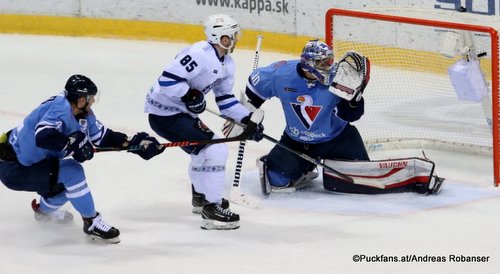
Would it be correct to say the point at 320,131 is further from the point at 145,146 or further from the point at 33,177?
the point at 33,177

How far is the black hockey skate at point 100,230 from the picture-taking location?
4.86m

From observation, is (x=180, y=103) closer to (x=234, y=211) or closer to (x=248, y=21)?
(x=234, y=211)

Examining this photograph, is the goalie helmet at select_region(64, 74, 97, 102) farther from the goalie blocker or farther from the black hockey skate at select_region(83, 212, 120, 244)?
the goalie blocker

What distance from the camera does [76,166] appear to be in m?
4.84

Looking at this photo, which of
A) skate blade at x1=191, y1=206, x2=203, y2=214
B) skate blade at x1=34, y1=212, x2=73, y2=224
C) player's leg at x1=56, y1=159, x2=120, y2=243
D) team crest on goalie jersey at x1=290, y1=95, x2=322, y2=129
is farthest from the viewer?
team crest on goalie jersey at x1=290, y1=95, x2=322, y2=129

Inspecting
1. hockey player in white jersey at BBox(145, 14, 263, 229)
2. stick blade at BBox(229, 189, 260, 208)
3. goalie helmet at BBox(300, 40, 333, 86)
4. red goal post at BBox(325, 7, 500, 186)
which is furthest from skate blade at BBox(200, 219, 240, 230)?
red goal post at BBox(325, 7, 500, 186)

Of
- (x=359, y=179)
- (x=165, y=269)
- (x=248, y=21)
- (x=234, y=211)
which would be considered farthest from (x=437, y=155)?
(x=248, y=21)

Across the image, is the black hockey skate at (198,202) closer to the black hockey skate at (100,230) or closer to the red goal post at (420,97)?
the black hockey skate at (100,230)

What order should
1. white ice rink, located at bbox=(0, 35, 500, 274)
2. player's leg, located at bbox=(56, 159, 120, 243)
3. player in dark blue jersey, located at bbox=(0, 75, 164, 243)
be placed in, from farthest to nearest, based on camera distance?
player's leg, located at bbox=(56, 159, 120, 243), player in dark blue jersey, located at bbox=(0, 75, 164, 243), white ice rink, located at bbox=(0, 35, 500, 274)

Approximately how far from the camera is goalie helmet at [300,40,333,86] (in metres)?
5.46

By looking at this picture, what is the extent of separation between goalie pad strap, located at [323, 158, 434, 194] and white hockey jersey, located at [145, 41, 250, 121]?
60 centimetres

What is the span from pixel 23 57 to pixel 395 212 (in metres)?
4.46

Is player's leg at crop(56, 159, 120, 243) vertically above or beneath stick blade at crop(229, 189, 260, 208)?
above

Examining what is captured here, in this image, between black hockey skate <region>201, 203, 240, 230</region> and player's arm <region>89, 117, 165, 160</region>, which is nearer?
player's arm <region>89, 117, 165, 160</region>
